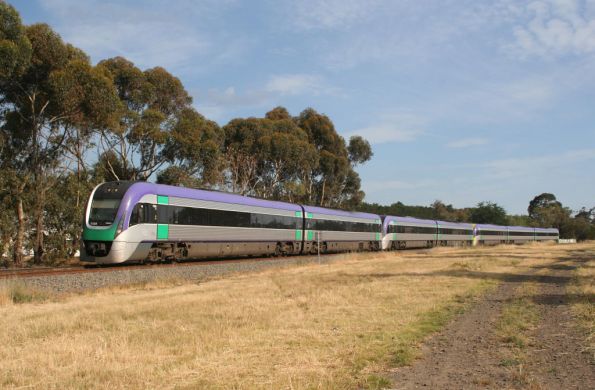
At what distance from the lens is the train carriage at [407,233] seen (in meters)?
49.3

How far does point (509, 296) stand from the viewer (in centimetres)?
1423

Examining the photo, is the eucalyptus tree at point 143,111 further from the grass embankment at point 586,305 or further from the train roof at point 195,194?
the grass embankment at point 586,305

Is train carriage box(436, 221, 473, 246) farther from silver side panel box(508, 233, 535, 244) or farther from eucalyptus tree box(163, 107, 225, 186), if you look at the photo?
eucalyptus tree box(163, 107, 225, 186)

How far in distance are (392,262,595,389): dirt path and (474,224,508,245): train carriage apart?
2523 inches

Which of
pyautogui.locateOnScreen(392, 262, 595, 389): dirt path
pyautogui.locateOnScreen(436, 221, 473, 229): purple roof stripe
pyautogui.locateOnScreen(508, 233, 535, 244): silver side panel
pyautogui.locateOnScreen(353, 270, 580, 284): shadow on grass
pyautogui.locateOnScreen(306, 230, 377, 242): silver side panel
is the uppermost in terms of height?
pyautogui.locateOnScreen(436, 221, 473, 229): purple roof stripe

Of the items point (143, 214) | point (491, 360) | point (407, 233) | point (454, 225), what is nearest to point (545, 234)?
point (454, 225)

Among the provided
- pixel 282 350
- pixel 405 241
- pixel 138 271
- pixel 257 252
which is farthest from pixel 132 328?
pixel 405 241

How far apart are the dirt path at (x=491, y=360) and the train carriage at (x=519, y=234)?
2996 inches

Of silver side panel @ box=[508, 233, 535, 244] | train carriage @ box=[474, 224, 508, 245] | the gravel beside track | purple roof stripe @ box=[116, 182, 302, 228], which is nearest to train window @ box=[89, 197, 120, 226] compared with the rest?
purple roof stripe @ box=[116, 182, 302, 228]

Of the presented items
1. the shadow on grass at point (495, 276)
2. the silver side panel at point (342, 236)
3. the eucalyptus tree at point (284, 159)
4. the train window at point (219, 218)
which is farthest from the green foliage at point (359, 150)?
the shadow on grass at point (495, 276)

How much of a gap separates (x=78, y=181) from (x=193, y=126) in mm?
8854

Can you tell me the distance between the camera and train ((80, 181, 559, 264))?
2000cm

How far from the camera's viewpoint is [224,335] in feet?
29.2

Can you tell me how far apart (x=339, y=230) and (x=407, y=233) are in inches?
592
